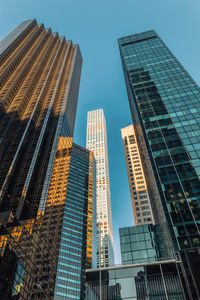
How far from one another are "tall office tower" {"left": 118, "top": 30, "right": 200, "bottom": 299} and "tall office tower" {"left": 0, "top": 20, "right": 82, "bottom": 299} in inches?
1735

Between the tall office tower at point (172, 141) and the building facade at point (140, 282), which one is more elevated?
Answer: the tall office tower at point (172, 141)

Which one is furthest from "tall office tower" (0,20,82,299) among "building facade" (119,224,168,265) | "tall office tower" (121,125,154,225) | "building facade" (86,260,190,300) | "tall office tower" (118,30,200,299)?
"tall office tower" (121,125,154,225)

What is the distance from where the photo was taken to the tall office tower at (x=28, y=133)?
97.1 metres

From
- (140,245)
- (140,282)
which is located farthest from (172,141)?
(140,282)

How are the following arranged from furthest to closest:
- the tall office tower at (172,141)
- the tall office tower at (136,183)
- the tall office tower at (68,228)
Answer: the tall office tower at (136,183), the tall office tower at (68,228), the tall office tower at (172,141)

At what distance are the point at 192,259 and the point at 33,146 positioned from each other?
411 ft

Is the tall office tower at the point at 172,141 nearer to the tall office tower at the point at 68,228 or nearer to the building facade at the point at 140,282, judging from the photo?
the building facade at the point at 140,282

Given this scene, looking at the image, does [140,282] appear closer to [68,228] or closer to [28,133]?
[68,228]

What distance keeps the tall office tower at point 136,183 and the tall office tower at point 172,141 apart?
56972 millimetres

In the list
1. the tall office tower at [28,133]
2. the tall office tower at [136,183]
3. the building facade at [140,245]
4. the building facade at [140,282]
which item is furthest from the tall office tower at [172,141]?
the tall office tower at [136,183]

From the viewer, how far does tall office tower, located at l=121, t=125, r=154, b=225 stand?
12004 cm

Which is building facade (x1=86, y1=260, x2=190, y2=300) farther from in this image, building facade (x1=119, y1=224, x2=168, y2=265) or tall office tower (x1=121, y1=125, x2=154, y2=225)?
tall office tower (x1=121, y1=125, x2=154, y2=225)

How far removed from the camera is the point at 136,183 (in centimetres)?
13862

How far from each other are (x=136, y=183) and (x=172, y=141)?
285ft
